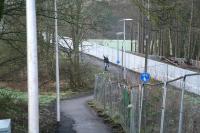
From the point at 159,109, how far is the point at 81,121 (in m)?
12.9

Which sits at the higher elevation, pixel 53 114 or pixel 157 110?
pixel 157 110

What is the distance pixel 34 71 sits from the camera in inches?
348

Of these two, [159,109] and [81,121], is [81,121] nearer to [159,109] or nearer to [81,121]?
[81,121]

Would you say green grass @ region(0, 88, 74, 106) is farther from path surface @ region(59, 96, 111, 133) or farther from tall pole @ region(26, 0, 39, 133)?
tall pole @ region(26, 0, 39, 133)

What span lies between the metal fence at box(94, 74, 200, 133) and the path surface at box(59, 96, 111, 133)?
1067 mm

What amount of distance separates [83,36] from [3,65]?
27.4 m

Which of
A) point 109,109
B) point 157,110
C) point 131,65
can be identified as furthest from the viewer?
point 131,65

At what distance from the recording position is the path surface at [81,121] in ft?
73.1

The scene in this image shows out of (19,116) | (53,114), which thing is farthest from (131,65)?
(19,116)

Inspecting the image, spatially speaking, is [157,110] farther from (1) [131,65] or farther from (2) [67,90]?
(1) [131,65]

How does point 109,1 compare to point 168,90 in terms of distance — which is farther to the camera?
point 109,1

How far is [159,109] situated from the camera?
1327cm

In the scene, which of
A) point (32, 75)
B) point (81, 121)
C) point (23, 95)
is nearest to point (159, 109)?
point (32, 75)

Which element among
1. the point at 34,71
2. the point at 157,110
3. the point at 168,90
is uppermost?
the point at 34,71
